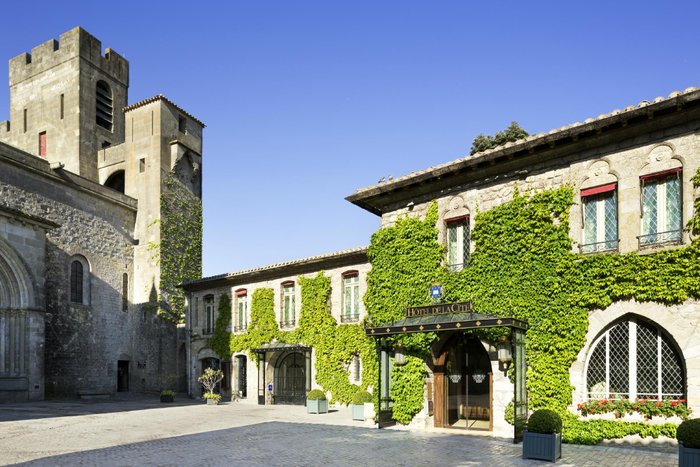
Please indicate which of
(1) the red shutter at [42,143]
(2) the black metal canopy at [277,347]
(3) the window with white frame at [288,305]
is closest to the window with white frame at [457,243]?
(2) the black metal canopy at [277,347]

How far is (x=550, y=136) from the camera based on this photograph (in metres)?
14.1

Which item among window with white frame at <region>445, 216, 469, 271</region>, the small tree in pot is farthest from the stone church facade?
window with white frame at <region>445, 216, 469, 271</region>

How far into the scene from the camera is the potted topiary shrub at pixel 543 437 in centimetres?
1129

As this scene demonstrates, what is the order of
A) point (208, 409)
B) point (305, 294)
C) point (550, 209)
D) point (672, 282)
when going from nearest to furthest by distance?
point (672, 282) < point (550, 209) < point (208, 409) < point (305, 294)

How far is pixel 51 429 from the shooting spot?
16922mm

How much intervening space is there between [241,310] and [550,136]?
800 inches

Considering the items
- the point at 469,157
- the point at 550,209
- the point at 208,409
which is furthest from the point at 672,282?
the point at 208,409

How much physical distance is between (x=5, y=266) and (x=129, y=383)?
463 inches

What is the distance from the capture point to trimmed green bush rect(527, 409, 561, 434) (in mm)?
11391

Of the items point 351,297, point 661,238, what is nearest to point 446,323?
point 661,238

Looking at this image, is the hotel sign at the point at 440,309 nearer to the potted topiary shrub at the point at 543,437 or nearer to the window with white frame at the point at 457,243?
the window with white frame at the point at 457,243

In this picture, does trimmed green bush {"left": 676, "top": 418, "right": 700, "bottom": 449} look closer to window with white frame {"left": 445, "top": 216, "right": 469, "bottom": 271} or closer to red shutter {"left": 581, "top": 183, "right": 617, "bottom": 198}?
red shutter {"left": 581, "top": 183, "right": 617, "bottom": 198}

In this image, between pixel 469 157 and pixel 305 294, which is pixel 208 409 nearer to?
pixel 305 294

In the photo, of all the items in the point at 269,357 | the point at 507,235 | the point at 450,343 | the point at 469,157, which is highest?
the point at 469,157
